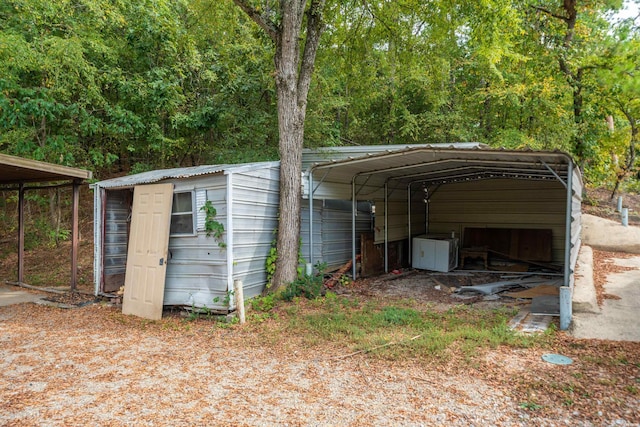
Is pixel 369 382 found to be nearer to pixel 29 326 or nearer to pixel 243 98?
pixel 29 326

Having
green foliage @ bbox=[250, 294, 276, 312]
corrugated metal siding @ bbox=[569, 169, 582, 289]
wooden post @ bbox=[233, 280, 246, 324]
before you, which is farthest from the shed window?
corrugated metal siding @ bbox=[569, 169, 582, 289]

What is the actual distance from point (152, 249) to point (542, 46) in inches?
518

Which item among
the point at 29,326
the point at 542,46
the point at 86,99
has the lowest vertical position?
the point at 29,326

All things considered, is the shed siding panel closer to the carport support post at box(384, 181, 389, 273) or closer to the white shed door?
the white shed door

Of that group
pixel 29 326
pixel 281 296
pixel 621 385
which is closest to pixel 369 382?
pixel 621 385

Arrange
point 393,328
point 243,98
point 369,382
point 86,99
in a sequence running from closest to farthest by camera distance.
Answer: point 369,382 → point 393,328 → point 86,99 → point 243,98

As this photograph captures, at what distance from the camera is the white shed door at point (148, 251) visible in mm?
6391

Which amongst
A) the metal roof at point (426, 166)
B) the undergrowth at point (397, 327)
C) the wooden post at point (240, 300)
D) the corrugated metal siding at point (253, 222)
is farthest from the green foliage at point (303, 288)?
the metal roof at point (426, 166)

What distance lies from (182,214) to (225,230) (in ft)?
2.97

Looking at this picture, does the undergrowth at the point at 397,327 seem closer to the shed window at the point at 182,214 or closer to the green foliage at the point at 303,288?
the green foliage at the point at 303,288

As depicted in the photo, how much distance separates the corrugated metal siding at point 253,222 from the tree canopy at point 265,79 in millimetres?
3076

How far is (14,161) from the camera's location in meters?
→ 6.70

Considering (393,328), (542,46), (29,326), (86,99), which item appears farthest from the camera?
(542,46)

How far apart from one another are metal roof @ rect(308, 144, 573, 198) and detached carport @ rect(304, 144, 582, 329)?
0.02 meters
